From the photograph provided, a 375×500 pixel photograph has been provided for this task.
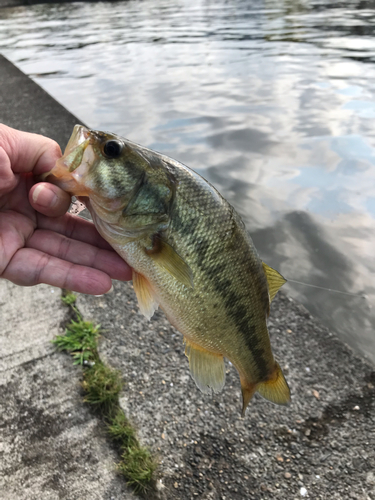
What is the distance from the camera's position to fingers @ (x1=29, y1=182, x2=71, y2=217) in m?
2.08

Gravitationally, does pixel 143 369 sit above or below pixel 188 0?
below

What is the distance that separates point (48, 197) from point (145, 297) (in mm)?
790

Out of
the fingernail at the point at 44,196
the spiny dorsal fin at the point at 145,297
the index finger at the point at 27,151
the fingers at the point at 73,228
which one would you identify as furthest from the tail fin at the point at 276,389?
the index finger at the point at 27,151

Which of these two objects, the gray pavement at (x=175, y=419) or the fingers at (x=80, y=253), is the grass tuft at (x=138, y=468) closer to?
the gray pavement at (x=175, y=419)

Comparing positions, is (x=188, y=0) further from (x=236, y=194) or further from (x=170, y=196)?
(x=170, y=196)

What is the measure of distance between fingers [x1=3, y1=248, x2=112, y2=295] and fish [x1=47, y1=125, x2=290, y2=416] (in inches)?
12.7

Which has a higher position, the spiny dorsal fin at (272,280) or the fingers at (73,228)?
A: the fingers at (73,228)

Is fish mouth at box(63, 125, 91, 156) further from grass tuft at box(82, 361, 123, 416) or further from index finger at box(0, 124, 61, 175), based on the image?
grass tuft at box(82, 361, 123, 416)

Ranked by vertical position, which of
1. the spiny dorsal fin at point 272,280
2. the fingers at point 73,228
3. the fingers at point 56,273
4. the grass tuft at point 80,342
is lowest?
the grass tuft at point 80,342

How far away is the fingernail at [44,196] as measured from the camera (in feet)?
6.82

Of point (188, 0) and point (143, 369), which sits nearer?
point (143, 369)

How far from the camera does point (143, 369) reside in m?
3.31

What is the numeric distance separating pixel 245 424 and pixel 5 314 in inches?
94.9

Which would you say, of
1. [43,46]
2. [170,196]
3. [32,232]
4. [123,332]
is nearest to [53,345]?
[123,332]
